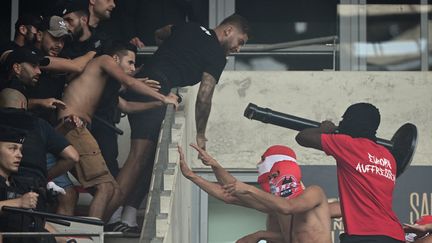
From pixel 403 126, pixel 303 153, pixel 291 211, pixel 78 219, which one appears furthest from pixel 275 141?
pixel 78 219

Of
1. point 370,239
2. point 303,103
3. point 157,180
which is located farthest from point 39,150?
point 303,103

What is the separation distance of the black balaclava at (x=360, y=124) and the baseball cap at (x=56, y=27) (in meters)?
2.46

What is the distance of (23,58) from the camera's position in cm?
1150

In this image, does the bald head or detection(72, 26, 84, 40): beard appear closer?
the bald head

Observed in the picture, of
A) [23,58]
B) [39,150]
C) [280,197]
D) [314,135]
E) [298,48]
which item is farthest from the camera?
[298,48]

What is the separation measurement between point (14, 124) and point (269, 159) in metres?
3.04

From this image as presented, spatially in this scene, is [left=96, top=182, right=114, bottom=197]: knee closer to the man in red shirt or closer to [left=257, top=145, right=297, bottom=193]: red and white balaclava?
[left=257, top=145, right=297, bottom=193]: red and white balaclava

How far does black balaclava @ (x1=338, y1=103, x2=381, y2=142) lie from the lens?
1241 cm

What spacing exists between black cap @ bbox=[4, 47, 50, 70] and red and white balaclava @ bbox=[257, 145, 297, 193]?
7.67 ft

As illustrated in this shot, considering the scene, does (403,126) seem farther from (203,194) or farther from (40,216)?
(40,216)

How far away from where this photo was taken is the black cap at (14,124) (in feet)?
34.9

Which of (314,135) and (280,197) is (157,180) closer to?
(280,197)

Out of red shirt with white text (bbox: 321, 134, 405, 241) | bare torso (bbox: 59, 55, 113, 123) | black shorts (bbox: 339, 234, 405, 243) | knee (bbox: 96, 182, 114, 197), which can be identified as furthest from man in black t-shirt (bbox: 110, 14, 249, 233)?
black shorts (bbox: 339, 234, 405, 243)

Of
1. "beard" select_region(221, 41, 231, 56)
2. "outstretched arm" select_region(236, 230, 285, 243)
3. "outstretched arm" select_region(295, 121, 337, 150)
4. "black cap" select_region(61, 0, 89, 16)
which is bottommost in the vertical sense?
"outstretched arm" select_region(236, 230, 285, 243)
